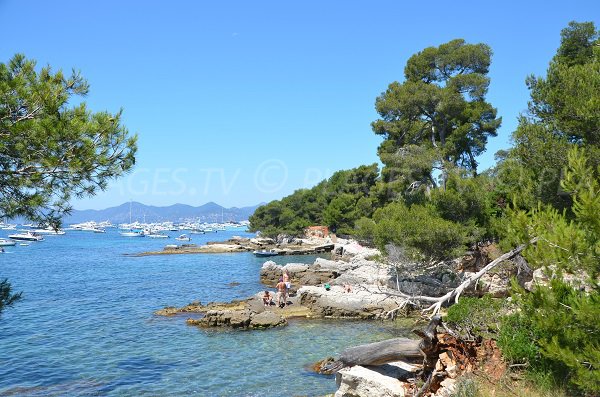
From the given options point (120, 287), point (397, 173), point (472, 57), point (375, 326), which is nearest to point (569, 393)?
point (375, 326)

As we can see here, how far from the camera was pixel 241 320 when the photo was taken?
76.1ft

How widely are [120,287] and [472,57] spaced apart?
1441 inches

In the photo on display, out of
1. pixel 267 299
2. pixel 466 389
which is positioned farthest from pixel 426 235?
pixel 466 389

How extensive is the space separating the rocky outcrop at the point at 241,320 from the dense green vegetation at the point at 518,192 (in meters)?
8.95

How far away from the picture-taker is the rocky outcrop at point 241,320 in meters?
23.2

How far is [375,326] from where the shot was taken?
74.3 ft

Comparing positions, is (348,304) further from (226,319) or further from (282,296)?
(226,319)

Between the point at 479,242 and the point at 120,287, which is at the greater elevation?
the point at 479,242

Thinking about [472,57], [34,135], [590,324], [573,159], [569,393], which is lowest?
[569,393]

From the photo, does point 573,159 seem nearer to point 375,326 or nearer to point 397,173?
point 375,326

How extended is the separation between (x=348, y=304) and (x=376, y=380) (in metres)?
15.8

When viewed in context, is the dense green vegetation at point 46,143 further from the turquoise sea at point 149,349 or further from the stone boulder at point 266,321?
the stone boulder at point 266,321

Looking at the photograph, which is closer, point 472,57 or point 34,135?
point 34,135

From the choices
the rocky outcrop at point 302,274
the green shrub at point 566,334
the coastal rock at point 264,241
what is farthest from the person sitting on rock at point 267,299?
Answer: the coastal rock at point 264,241
